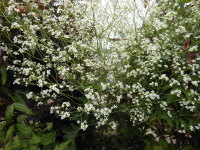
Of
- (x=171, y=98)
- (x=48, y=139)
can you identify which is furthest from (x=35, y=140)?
(x=171, y=98)

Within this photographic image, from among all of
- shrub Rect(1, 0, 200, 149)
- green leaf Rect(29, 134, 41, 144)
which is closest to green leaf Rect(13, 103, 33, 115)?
shrub Rect(1, 0, 200, 149)

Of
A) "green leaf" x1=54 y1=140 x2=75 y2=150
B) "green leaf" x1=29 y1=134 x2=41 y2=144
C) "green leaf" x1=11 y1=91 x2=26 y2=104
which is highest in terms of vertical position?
"green leaf" x1=11 y1=91 x2=26 y2=104

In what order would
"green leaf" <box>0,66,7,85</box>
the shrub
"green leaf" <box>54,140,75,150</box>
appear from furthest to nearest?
"green leaf" <box>0,66,7,85</box>, the shrub, "green leaf" <box>54,140,75,150</box>

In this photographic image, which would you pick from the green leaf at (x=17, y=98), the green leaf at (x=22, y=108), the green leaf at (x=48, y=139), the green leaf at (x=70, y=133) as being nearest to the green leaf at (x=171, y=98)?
the green leaf at (x=70, y=133)

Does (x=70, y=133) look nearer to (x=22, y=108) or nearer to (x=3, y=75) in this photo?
(x=22, y=108)

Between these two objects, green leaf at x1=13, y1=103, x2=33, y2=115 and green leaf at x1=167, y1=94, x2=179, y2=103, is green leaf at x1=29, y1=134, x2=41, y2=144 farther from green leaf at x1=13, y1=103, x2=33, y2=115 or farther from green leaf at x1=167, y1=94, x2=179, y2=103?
green leaf at x1=167, y1=94, x2=179, y2=103

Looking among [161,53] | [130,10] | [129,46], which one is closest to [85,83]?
[129,46]

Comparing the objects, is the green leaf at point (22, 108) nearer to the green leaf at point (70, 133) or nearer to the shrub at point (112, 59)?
the shrub at point (112, 59)

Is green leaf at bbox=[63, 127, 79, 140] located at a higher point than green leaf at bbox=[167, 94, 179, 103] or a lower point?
lower

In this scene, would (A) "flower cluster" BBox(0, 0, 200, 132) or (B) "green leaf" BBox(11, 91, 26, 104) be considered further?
(B) "green leaf" BBox(11, 91, 26, 104)

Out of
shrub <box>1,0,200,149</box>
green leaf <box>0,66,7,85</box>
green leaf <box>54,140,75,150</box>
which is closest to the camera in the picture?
green leaf <box>54,140,75,150</box>

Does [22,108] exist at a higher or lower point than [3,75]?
lower

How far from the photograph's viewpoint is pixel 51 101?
2248 millimetres

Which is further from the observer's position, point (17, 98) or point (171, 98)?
point (17, 98)
